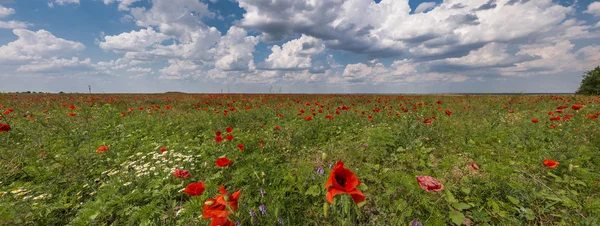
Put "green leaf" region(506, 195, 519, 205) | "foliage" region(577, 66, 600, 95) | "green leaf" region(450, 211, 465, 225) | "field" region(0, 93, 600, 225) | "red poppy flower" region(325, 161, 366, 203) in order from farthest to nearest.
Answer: "foliage" region(577, 66, 600, 95), "green leaf" region(506, 195, 519, 205), "field" region(0, 93, 600, 225), "green leaf" region(450, 211, 465, 225), "red poppy flower" region(325, 161, 366, 203)

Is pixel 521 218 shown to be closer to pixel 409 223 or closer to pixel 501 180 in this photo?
pixel 501 180

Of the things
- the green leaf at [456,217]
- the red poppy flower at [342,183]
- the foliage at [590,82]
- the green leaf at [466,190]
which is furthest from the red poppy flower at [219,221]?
the foliage at [590,82]

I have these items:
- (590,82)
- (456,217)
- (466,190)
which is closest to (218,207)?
(456,217)

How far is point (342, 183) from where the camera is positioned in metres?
1.20

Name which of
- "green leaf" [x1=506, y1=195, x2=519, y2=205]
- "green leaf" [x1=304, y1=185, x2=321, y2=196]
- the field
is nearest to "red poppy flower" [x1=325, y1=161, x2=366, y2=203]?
the field

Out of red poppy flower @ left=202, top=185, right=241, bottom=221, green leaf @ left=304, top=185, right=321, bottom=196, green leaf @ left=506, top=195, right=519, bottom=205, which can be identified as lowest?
green leaf @ left=506, top=195, right=519, bottom=205

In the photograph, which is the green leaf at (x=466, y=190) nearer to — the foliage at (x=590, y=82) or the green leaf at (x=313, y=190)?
the green leaf at (x=313, y=190)

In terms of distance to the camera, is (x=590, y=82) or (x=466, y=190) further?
(x=590, y=82)

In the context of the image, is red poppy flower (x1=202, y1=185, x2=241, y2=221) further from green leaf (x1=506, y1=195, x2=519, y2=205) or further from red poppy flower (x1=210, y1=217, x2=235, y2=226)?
green leaf (x1=506, y1=195, x2=519, y2=205)

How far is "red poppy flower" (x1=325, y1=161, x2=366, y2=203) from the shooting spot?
41.2 inches

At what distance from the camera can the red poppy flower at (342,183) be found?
105 cm

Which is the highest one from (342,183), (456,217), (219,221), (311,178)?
(342,183)

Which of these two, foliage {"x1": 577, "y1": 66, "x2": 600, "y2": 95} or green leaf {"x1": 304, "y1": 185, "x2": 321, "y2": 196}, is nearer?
green leaf {"x1": 304, "y1": 185, "x2": 321, "y2": 196}

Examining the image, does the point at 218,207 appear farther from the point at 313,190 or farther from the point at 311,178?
the point at 311,178
